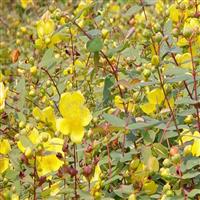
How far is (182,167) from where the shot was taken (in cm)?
114

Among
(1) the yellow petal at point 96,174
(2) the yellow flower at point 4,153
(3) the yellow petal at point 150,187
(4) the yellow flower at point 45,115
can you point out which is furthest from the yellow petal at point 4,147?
(3) the yellow petal at point 150,187

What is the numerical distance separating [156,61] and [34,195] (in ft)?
1.20

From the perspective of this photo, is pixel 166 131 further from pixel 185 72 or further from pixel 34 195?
pixel 34 195

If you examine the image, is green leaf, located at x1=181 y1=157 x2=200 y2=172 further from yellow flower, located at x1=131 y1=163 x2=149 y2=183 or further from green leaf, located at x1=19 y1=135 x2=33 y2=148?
green leaf, located at x1=19 y1=135 x2=33 y2=148

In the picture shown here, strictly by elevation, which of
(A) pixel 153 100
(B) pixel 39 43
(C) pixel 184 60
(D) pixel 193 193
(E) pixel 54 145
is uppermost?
(B) pixel 39 43

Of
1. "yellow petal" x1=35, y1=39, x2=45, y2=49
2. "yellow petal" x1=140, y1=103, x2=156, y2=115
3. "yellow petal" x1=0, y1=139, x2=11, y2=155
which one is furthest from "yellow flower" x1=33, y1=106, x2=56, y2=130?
"yellow petal" x1=35, y1=39, x2=45, y2=49

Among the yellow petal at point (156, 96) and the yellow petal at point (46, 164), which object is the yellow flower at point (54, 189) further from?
the yellow petal at point (156, 96)

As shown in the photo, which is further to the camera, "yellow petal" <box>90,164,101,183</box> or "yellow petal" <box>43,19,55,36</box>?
"yellow petal" <box>43,19,55,36</box>

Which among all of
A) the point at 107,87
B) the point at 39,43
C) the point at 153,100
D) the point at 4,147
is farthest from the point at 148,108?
the point at 39,43

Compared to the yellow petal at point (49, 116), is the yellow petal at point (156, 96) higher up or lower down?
higher up

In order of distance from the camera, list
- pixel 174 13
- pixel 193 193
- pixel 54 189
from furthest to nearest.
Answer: pixel 174 13 → pixel 54 189 → pixel 193 193

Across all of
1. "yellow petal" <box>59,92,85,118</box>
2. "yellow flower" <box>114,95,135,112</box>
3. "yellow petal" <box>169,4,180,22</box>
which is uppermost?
"yellow petal" <box>169,4,180,22</box>

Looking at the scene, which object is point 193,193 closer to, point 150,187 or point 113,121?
point 150,187

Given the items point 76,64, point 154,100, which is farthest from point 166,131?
point 76,64
